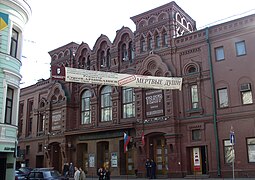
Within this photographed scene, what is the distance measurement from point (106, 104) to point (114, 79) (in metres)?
14.3

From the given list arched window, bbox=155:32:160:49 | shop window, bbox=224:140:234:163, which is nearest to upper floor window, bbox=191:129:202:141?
shop window, bbox=224:140:234:163

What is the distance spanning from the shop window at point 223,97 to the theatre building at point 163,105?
0.08 meters

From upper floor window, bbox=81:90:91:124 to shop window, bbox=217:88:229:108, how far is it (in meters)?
16.3

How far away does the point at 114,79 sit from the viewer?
2294cm

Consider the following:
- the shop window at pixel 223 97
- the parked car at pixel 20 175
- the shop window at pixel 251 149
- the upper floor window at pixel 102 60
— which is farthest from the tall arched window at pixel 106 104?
the shop window at pixel 251 149

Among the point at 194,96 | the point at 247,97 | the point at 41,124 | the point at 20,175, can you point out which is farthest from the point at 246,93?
the point at 41,124

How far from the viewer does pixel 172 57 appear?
102 ft

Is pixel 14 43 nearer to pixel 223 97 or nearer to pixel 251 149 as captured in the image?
pixel 223 97

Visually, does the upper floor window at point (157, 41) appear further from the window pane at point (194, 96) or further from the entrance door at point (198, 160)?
the entrance door at point (198, 160)

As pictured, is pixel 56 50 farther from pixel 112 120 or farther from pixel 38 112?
pixel 112 120

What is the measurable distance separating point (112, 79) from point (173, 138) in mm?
9473

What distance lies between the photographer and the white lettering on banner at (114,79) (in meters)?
21.6

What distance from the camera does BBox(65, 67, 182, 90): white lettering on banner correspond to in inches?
852

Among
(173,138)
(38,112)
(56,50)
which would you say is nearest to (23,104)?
(38,112)
